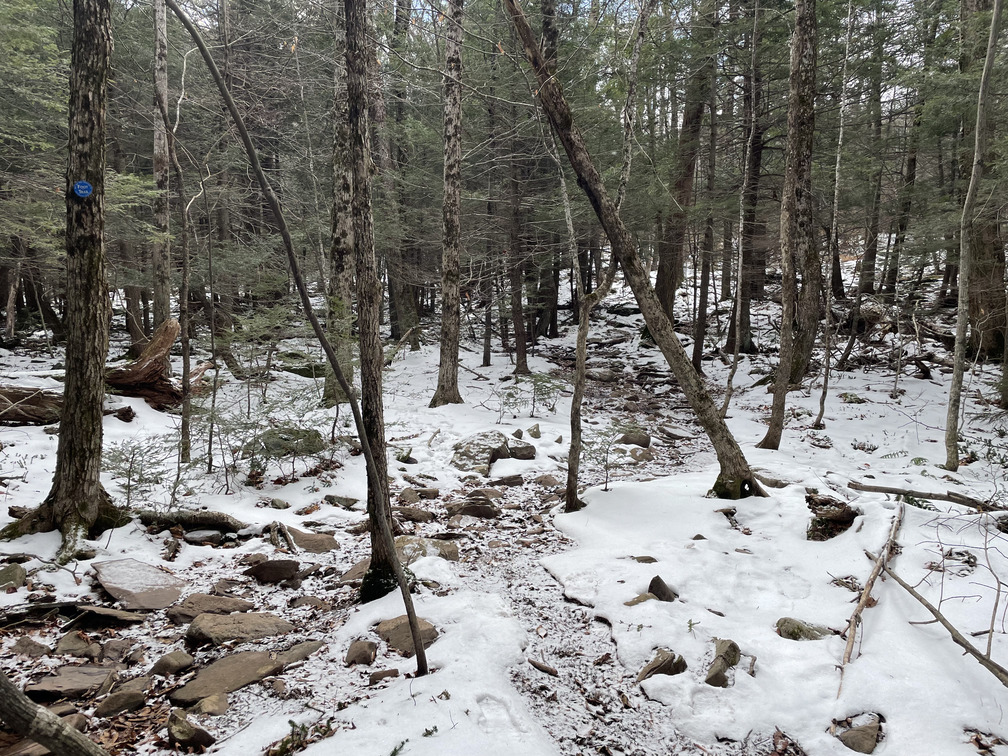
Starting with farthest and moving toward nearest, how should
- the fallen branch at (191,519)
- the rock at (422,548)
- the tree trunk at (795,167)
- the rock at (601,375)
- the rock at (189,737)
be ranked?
1. the rock at (601,375)
2. the tree trunk at (795,167)
3. the fallen branch at (191,519)
4. the rock at (422,548)
5. the rock at (189,737)

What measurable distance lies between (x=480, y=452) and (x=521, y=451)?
0.66 meters

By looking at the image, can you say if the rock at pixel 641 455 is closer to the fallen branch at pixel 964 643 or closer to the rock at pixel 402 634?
the fallen branch at pixel 964 643

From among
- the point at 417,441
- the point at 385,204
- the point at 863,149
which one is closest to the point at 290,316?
the point at 417,441

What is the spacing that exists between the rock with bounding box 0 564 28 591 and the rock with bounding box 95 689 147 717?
1486 millimetres

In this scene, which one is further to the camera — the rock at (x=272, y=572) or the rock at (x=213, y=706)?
the rock at (x=272, y=572)

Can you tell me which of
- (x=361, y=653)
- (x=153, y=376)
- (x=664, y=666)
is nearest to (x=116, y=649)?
(x=361, y=653)

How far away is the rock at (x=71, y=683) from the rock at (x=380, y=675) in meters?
1.43

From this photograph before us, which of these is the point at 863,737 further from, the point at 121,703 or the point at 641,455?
the point at 641,455

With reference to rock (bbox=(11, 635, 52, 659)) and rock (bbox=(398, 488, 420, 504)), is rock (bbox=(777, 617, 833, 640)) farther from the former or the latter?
rock (bbox=(11, 635, 52, 659))

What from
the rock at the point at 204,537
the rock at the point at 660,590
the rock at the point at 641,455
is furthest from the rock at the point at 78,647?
the rock at the point at 641,455

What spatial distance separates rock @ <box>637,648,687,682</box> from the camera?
330 cm

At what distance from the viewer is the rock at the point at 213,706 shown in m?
2.82

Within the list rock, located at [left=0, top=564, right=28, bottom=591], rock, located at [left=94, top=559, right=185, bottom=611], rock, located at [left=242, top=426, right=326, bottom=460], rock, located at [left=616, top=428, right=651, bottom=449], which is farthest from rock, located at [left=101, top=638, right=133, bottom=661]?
rock, located at [left=616, top=428, right=651, bottom=449]

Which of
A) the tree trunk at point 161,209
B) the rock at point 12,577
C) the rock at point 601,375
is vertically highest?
the tree trunk at point 161,209
